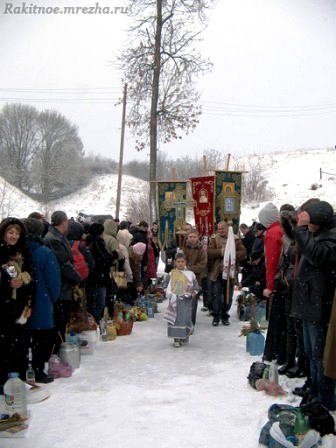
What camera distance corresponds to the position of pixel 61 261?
5.90 meters

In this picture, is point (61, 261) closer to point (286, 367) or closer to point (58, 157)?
point (286, 367)

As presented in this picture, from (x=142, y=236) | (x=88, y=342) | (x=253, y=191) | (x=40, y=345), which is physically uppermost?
(x=253, y=191)

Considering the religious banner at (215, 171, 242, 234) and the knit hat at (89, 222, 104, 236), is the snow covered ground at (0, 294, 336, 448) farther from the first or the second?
the religious banner at (215, 171, 242, 234)

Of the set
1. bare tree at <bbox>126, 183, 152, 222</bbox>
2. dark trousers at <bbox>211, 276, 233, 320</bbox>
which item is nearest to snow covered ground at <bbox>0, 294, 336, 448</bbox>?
dark trousers at <bbox>211, 276, 233, 320</bbox>

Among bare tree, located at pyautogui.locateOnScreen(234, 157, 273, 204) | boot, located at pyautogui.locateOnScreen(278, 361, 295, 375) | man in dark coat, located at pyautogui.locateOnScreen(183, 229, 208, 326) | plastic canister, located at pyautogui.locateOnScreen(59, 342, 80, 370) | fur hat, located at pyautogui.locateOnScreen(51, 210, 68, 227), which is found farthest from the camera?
bare tree, located at pyautogui.locateOnScreen(234, 157, 273, 204)

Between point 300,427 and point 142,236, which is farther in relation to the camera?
point 142,236

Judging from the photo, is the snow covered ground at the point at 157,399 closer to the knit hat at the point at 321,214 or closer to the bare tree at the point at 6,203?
the knit hat at the point at 321,214

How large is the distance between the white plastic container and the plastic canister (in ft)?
2.10

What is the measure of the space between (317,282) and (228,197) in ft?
21.6

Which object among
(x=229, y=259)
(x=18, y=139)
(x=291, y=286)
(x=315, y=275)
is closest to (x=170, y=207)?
(x=229, y=259)

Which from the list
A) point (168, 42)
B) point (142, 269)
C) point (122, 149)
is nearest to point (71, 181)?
point (122, 149)

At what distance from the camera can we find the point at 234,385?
18.4 ft

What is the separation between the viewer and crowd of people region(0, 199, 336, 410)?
4445 mm

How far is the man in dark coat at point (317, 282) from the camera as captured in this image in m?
4.23
